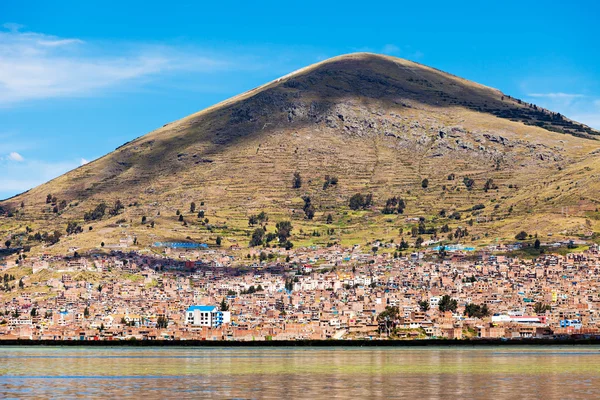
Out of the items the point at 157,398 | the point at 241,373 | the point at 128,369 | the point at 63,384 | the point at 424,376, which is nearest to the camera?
the point at 157,398

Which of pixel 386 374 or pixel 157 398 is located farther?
pixel 386 374

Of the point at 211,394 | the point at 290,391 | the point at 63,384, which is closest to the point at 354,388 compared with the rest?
the point at 290,391

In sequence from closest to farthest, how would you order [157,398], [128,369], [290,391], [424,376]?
[157,398]
[290,391]
[424,376]
[128,369]

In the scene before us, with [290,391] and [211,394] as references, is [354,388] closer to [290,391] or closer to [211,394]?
[290,391]

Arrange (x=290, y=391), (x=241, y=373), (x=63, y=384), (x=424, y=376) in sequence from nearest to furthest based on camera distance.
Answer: (x=290, y=391)
(x=63, y=384)
(x=424, y=376)
(x=241, y=373)

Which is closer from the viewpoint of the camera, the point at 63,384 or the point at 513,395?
the point at 513,395

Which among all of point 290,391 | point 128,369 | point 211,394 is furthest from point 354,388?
point 128,369

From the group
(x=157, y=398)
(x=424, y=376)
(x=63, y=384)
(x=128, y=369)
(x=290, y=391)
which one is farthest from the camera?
(x=128, y=369)

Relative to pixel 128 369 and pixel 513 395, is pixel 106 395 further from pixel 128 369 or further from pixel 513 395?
pixel 128 369

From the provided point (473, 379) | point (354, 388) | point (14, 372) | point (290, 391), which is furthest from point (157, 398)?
point (14, 372)
